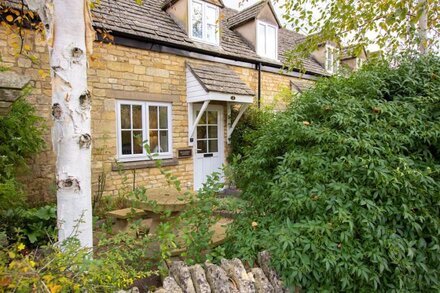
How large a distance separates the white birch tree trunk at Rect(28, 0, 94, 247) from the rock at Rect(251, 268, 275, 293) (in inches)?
51.9

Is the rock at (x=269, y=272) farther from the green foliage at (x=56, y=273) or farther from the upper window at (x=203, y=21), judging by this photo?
the upper window at (x=203, y=21)

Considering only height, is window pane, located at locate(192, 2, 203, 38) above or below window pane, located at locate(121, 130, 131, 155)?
above

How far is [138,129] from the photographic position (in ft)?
24.0

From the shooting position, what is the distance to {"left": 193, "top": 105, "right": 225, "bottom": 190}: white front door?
28.2 ft

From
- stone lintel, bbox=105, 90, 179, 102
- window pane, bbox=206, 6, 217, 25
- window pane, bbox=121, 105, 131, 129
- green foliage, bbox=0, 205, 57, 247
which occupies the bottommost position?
green foliage, bbox=0, 205, 57, 247

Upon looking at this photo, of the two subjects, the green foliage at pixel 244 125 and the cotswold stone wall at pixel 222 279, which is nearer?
the cotswold stone wall at pixel 222 279

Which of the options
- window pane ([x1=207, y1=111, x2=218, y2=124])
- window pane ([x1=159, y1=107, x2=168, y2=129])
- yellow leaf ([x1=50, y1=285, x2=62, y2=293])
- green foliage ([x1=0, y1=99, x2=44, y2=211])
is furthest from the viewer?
window pane ([x1=207, y1=111, x2=218, y2=124])

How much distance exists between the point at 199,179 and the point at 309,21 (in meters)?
5.08

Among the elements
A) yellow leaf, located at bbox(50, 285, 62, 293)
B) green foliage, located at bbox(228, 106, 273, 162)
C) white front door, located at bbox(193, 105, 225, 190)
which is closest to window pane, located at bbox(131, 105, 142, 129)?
white front door, located at bbox(193, 105, 225, 190)

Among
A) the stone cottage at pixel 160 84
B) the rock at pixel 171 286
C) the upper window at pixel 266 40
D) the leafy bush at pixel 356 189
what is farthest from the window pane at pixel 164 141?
the rock at pixel 171 286

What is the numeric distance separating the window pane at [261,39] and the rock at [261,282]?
9.07m

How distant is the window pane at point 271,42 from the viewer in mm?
10641

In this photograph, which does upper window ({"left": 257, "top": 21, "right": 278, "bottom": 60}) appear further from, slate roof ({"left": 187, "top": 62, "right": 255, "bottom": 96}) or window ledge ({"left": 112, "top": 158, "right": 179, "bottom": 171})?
window ledge ({"left": 112, "top": 158, "right": 179, "bottom": 171})

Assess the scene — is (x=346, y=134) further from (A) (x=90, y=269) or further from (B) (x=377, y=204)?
(A) (x=90, y=269)
